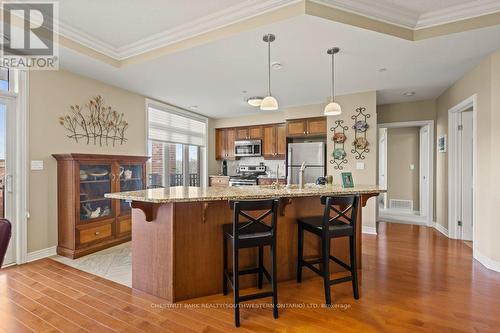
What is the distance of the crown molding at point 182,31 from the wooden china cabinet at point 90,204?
1.41 metres

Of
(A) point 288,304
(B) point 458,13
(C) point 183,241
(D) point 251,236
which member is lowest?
(A) point 288,304

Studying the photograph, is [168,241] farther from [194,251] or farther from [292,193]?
[292,193]

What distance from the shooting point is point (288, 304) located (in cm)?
222

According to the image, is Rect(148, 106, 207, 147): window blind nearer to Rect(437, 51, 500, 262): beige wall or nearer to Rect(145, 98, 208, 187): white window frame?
Rect(145, 98, 208, 187): white window frame

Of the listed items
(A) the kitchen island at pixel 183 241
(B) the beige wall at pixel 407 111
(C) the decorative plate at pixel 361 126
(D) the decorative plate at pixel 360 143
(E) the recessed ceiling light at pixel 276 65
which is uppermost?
(E) the recessed ceiling light at pixel 276 65

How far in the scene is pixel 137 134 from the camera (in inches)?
181

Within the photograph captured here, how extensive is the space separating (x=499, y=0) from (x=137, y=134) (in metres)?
5.02

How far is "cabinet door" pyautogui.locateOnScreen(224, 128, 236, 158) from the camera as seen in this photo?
6688mm

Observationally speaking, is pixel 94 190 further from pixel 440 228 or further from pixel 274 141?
pixel 440 228

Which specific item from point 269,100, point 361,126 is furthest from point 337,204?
point 361,126

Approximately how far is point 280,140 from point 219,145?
70.0 inches

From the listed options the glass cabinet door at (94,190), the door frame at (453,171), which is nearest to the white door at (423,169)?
the door frame at (453,171)

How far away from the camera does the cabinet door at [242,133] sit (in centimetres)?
650

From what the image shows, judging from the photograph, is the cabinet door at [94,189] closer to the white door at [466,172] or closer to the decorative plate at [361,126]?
the decorative plate at [361,126]
